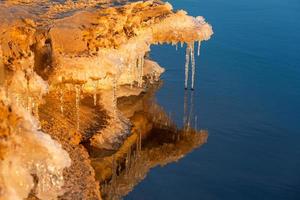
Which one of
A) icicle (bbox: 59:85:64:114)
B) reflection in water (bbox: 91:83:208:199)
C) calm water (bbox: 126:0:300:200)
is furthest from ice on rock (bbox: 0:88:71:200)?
icicle (bbox: 59:85:64:114)

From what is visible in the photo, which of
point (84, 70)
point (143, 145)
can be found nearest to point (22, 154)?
point (84, 70)

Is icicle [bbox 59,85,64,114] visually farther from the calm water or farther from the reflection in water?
the calm water

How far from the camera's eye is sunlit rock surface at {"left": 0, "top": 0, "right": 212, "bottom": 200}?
940cm

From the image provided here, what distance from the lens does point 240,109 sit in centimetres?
1424

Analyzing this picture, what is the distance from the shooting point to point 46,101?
11953 millimetres

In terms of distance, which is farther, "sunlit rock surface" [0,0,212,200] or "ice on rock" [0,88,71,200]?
"sunlit rock surface" [0,0,212,200]

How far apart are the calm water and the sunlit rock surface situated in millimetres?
613

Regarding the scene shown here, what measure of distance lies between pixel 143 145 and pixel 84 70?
6.28 ft

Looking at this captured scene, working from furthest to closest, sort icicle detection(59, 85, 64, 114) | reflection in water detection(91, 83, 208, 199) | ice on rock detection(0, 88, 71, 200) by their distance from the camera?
icicle detection(59, 85, 64, 114)
reflection in water detection(91, 83, 208, 199)
ice on rock detection(0, 88, 71, 200)

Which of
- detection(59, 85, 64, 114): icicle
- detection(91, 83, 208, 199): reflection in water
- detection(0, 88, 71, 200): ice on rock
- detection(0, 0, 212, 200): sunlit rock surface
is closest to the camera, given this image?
detection(0, 88, 71, 200): ice on rock

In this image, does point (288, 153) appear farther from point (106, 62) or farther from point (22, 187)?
point (22, 187)

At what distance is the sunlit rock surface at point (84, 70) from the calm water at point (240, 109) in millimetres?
613

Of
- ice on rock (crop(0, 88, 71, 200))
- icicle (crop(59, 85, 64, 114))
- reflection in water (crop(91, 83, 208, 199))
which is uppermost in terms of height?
ice on rock (crop(0, 88, 71, 200))

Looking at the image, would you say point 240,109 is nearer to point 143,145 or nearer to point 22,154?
point 143,145
